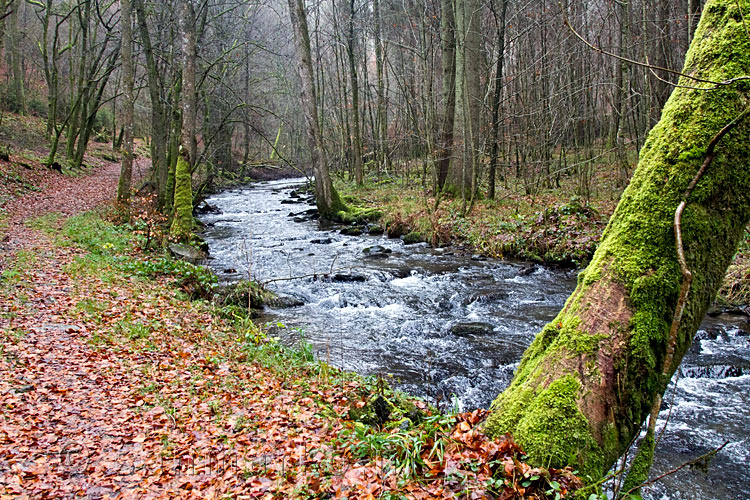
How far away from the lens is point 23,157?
22.0 meters

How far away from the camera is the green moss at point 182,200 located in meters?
13.0

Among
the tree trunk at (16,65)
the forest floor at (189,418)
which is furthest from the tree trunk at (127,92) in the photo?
the tree trunk at (16,65)

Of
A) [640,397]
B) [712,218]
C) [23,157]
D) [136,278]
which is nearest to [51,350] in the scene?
[136,278]

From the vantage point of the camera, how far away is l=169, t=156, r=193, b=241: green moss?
1304cm

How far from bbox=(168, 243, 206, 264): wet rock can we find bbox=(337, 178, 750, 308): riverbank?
624 centimetres

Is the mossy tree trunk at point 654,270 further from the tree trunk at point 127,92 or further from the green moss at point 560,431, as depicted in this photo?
the tree trunk at point 127,92

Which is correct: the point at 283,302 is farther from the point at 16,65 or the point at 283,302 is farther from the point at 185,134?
the point at 16,65

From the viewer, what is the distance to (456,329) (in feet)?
26.6

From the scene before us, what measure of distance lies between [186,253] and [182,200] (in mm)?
1705

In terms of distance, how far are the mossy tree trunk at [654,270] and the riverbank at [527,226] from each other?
285 inches

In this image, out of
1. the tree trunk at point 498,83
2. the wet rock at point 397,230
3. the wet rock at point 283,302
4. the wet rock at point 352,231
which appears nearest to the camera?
the wet rock at point 283,302

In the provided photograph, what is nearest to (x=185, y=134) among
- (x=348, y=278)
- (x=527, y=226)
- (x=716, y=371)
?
(x=348, y=278)

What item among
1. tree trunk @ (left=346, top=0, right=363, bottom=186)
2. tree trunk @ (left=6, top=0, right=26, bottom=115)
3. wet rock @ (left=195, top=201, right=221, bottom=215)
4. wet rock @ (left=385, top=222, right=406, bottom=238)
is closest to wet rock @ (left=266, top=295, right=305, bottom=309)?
wet rock @ (left=385, top=222, right=406, bottom=238)

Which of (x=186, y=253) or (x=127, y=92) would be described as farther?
(x=127, y=92)
